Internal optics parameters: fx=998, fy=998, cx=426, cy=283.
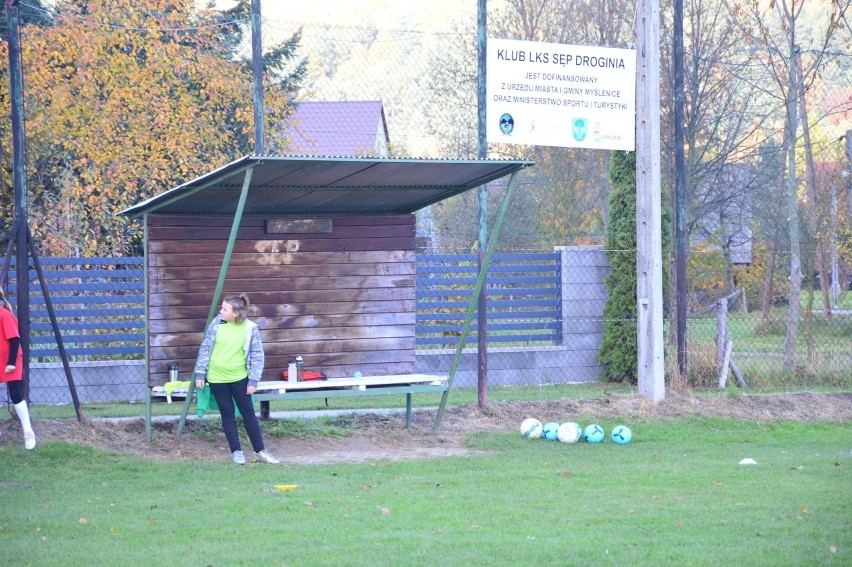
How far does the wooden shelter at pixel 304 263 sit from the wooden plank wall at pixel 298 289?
11 mm

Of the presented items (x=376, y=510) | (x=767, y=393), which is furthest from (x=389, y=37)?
(x=376, y=510)

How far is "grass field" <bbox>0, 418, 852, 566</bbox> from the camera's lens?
5.73 metres

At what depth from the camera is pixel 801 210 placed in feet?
84.9

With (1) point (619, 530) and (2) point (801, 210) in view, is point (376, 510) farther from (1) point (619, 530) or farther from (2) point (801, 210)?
(2) point (801, 210)

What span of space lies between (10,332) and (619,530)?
618 cm

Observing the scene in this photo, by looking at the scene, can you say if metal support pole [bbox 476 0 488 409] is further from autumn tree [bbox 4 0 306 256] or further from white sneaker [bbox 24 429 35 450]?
autumn tree [bbox 4 0 306 256]

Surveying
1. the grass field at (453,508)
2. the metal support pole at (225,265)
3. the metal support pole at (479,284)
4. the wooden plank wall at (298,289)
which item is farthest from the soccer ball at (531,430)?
the metal support pole at (225,265)

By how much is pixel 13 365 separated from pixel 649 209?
7532 mm

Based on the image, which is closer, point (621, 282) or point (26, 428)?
point (26, 428)

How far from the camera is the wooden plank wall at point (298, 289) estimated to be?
10500 millimetres

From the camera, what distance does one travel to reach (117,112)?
1747cm

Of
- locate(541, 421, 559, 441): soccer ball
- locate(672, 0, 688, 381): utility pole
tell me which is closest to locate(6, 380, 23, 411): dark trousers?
locate(541, 421, 559, 441): soccer ball

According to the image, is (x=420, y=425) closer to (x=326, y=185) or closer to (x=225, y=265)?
(x=326, y=185)

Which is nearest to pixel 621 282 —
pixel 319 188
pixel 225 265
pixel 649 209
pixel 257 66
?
pixel 649 209
